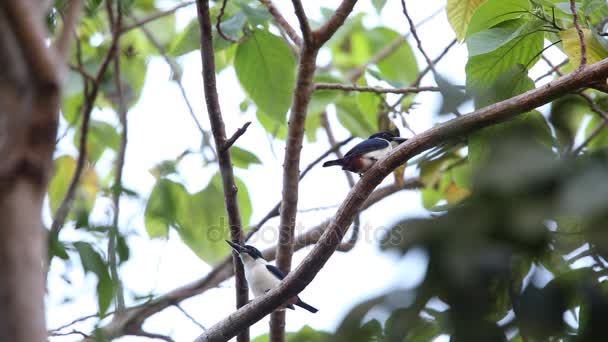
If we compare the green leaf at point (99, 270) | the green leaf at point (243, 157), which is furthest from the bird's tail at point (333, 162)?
the green leaf at point (99, 270)

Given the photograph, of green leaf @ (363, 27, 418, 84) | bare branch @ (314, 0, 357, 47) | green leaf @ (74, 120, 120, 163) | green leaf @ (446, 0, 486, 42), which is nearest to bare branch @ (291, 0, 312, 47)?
bare branch @ (314, 0, 357, 47)

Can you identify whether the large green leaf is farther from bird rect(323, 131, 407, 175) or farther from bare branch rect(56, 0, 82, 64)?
bare branch rect(56, 0, 82, 64)

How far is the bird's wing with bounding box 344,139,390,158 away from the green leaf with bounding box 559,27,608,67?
1955mm

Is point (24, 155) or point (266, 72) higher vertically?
point (266, 72)

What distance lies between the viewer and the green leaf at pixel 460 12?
12.0ft

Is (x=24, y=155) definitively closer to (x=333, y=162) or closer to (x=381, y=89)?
(x=381, y=89)

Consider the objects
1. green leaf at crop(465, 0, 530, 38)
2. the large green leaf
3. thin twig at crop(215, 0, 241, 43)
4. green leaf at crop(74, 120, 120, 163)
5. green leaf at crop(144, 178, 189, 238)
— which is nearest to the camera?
green leaf at crop(465, 0, 530, 38)

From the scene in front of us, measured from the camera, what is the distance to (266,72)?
13.8ft

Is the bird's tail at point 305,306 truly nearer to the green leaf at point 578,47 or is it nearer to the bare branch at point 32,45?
the green leaf at point 578,47

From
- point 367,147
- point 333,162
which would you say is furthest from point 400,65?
point 333,162

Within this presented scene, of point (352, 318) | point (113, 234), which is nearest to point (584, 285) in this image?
point (352, 318)

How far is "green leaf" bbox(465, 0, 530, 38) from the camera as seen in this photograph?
3068 mm

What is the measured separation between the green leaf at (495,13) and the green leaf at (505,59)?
58 millimetres

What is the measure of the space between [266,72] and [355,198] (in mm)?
1284
